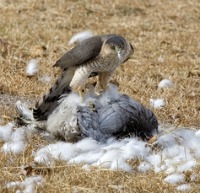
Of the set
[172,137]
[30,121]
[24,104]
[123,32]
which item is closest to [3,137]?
[30,121]

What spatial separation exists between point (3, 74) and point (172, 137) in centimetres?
220

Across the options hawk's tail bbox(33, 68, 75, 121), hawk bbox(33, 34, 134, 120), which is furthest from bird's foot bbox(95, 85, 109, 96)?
hawk's tail bbox(33, 68, 75, 121)

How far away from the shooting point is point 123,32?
826cm

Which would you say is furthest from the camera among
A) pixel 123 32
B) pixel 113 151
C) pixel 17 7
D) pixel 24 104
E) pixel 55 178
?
pixel 17 7

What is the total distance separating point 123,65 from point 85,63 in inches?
88.7

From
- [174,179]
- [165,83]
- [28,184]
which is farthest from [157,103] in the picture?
[28,184]

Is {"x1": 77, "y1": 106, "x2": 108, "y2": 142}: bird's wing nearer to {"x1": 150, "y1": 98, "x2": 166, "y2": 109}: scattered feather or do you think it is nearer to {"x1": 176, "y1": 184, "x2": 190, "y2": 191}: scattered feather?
{"x1": 176, "y1": 184, "x2": 190, "y2": 191}: scattered feather

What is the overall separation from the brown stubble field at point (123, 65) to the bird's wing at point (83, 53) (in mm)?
603

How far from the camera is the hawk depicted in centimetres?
442

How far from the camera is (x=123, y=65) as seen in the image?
6730 millimetres

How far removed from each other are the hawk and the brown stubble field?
325mm

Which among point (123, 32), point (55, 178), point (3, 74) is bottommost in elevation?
point (123, 32)

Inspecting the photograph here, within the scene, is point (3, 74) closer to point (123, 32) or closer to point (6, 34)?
point (6, 34)

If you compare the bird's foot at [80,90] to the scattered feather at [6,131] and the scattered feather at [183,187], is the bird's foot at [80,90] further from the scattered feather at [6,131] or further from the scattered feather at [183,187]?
the scattered feather at [183,187]
